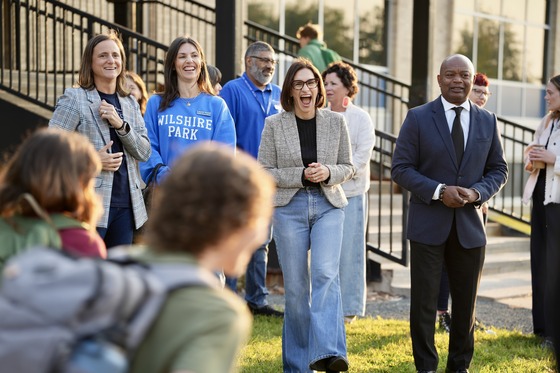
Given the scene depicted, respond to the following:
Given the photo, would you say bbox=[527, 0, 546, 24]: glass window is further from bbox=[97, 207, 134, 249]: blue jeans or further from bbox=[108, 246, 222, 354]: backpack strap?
bbox=[108, 246, 222, 354]: backpack strap

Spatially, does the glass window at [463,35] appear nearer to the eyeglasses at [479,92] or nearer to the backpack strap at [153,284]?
the eyeglasses at [479,92]

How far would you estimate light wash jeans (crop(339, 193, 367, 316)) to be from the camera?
7039 mm

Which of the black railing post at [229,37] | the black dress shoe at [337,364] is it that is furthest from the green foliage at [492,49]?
the black dress shoe at [337,364]

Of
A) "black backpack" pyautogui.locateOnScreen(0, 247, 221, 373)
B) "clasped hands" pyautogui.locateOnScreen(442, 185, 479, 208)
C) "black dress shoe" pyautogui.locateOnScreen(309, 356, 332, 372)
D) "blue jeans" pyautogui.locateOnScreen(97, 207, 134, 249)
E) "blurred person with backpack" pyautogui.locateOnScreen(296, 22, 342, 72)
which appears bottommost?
"black dress shoe" pyautogui.locateOnScreen(309, 356, 332, 372)

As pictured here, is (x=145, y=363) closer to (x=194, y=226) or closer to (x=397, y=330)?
(x=194, y=226)

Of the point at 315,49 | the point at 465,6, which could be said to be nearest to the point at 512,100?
the point at 465,6

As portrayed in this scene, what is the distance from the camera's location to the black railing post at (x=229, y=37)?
8.84 m

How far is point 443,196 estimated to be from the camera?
17.8 ft

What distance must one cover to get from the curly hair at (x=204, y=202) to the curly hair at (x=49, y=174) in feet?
1.76

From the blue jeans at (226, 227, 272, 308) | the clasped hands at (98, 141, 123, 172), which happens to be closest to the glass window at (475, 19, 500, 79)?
the blue jeans at (226, 227, 272, 308)

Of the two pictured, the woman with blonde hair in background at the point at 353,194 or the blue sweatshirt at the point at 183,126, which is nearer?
the blue sweatshirt at the point at 183,126

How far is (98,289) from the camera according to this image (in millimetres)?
1819

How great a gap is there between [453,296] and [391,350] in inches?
34.2

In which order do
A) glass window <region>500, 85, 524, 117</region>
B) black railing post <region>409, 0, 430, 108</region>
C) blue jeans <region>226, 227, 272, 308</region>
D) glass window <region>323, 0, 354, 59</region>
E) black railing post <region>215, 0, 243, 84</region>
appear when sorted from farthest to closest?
1. glass window <region>500, 85, 524, 117</region>
2. glass window <region>323, 0, 354, 59</region>
3. black railing post <region>409, 0, 430, 108</region>
4. black railing post <region>215, 0, 243, 84</region>
5. blue jeans <region>226, 227, 272, 308</region>
